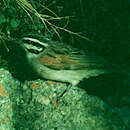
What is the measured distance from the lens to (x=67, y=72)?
14.6 ft

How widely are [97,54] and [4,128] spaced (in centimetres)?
196

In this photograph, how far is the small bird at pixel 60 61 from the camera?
14.3 ft

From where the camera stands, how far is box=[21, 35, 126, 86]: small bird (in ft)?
14.3

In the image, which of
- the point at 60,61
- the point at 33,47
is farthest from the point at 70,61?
→ the point at 33,47

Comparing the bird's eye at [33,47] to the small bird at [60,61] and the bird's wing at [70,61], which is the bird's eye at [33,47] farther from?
the bird's wing at [70,61]

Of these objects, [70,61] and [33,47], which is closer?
[33,47]

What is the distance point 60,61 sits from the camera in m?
4.59

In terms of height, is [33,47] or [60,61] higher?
[33,47]

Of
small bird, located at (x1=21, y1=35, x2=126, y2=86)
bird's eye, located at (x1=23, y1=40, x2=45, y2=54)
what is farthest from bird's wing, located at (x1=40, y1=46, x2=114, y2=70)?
bird's eye, located at (x1=23, y1=40, x2=45, y2=54)

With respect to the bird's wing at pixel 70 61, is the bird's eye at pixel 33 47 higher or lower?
higher

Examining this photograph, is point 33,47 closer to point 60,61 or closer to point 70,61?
point 60,61

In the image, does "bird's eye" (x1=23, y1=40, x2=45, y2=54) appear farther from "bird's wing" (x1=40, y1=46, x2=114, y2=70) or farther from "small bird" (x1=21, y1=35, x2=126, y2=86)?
"bird's wing" (x1=40, y1=46, x2=114, y2=70)

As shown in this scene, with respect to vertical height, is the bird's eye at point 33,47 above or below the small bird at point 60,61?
above

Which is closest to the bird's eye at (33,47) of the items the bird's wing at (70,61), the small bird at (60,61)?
the small bird at (60,61)
